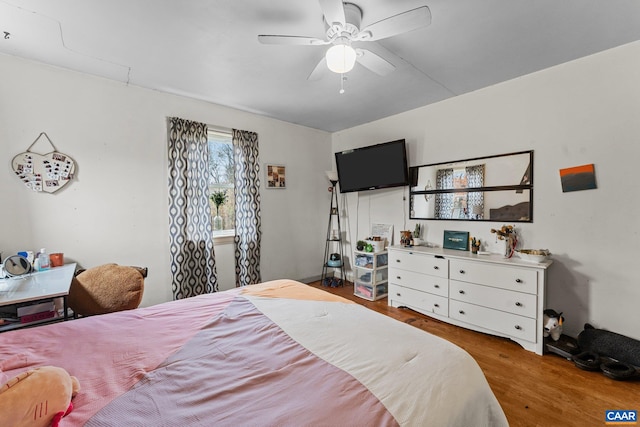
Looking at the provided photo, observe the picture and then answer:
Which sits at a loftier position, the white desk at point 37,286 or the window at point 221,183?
the window at point 221,183

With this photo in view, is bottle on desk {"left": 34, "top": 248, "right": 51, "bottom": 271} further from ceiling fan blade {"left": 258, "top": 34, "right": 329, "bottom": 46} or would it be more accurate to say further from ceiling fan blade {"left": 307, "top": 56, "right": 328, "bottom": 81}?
ceiling fan blade {"left": 307, "top": 56, "right": 328, "bottom": 81}

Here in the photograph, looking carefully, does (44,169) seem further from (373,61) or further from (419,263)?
(419,263)

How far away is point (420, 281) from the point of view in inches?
116

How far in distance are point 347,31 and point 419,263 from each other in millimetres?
2330

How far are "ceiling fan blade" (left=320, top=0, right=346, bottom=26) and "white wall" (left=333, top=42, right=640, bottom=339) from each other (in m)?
2.11

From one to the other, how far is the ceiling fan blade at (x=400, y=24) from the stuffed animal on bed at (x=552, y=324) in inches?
96.5

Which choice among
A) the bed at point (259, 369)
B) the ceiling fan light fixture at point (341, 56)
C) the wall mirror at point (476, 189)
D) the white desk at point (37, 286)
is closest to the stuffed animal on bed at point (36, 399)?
the bed at point (259, 369)

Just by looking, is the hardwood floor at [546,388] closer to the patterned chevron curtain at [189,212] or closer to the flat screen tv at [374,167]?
the flat screen tv at [374,167]

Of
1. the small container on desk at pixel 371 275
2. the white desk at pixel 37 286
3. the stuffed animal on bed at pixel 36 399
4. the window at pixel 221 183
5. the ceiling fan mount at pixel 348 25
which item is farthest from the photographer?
the small container on desk at pixel 371 275

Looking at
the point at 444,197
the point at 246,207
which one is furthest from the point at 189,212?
the point at 444,197

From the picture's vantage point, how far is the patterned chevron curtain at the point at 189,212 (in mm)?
2906

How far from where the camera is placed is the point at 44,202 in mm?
2340

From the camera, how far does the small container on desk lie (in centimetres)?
349

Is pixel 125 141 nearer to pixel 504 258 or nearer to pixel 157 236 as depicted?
pixel 157 236
